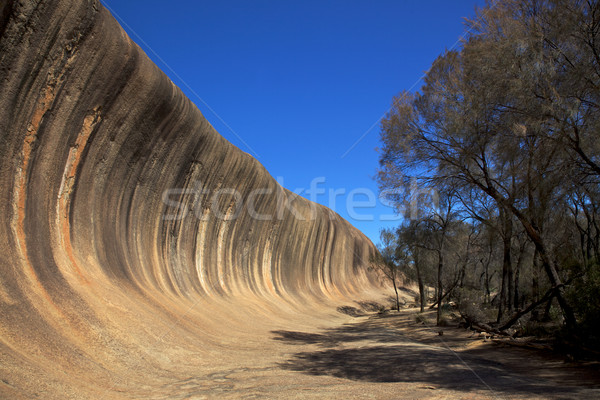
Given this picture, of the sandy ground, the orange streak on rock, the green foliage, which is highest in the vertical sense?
the orange streak on rock

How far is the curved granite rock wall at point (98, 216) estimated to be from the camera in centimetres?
623

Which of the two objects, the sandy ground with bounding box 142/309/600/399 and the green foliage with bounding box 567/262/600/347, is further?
the green foliage with bounding box 567/262/600/347

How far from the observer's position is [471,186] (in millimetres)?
11766

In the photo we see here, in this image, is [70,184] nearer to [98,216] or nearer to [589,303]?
[98,216]

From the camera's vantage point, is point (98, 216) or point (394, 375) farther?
point (98, 216)

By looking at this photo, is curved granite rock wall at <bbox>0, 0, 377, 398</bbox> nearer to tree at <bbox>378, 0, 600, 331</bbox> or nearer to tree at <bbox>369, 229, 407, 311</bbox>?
tree at <bbox>378, 0, 600, 331</bbox>

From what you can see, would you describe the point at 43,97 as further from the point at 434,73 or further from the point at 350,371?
the point at 434,73

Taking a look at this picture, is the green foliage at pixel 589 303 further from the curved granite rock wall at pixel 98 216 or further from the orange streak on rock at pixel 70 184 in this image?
the orange streak on rock at pixel 70 184

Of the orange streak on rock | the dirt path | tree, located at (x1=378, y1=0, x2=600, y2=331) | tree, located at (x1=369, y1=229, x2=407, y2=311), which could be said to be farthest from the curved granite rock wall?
tree, located at (x1=369, y1=229, x2=407, y2=311)

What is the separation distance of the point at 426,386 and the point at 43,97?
8446 millimetres

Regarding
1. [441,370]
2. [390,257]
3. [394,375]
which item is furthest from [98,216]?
[390,257]

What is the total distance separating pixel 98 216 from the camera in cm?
977

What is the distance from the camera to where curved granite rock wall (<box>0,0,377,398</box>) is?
623cm

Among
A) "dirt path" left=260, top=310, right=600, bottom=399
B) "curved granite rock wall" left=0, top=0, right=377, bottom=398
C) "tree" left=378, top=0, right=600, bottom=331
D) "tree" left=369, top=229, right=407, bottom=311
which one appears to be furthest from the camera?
"tree" left=369, top=229, right=407, bottom=311
